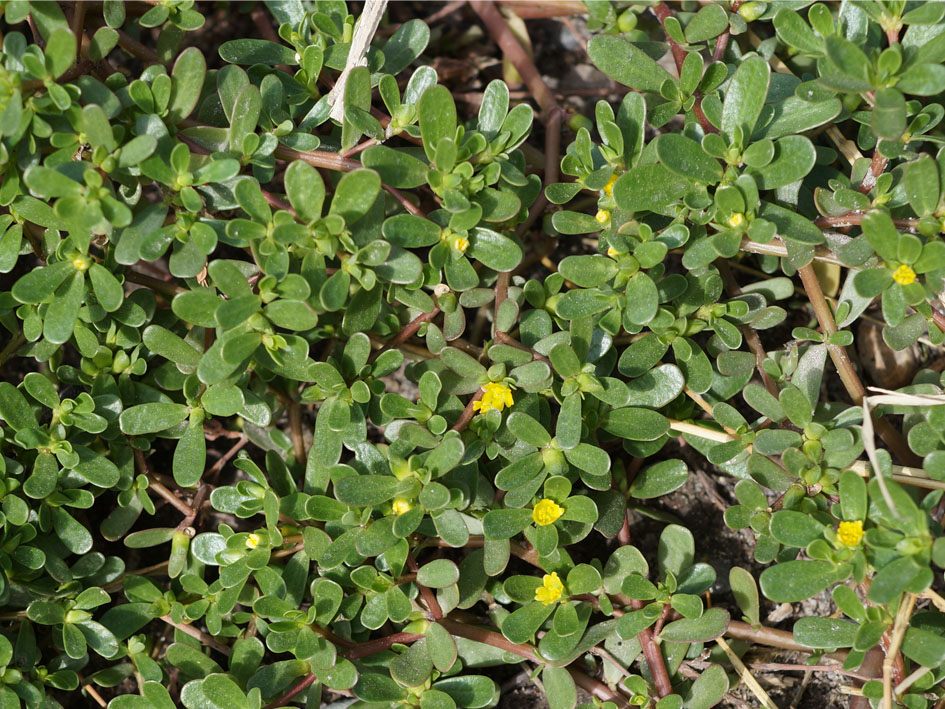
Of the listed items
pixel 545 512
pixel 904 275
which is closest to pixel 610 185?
pixel 904 275

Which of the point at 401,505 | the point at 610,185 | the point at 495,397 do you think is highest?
the point at 610,185

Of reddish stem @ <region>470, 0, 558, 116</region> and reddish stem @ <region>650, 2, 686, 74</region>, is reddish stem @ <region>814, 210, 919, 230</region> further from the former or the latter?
reddish stem @ <region>470, 0, 558, 116</region>

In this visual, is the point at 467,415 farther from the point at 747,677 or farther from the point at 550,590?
the point at 747,677

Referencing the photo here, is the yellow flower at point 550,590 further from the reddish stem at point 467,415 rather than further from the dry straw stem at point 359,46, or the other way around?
the dry straw stem at point 359,46

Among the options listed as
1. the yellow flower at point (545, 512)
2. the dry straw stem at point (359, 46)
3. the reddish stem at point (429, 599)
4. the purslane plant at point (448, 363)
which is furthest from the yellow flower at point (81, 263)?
the yellow flower at point (545, 512)

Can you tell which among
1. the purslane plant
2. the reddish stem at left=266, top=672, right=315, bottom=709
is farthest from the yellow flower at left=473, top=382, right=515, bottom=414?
the reddish stem at left=266, top=672, right=315, bottom=709
